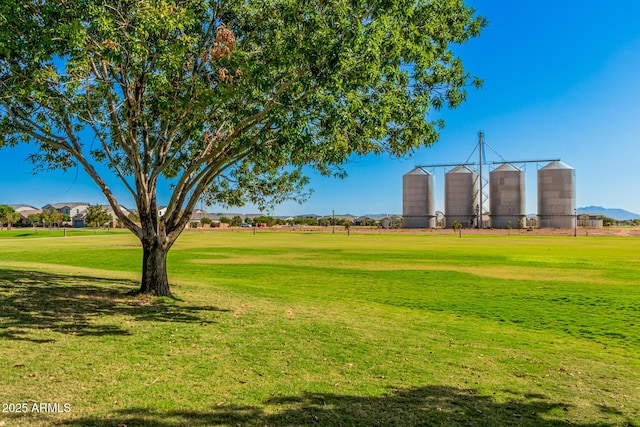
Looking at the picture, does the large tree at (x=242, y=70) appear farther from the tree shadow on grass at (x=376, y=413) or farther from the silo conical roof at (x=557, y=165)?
the silo conical roof at (x=557, y=165)

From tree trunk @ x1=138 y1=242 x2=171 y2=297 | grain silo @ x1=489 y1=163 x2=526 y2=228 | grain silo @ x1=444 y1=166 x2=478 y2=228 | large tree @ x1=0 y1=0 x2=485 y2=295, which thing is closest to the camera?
large tree @ x1=0 y1=0 x2=485 y2=295

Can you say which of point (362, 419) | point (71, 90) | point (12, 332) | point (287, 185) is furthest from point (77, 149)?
point (362, 419)

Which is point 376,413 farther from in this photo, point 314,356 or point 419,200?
point 419,200

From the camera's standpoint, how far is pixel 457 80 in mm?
13586

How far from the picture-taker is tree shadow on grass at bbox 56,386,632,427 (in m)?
6.01

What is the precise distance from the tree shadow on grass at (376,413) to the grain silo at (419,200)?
4637 inches

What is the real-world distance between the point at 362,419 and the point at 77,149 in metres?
13.6

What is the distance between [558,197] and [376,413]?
120681mm

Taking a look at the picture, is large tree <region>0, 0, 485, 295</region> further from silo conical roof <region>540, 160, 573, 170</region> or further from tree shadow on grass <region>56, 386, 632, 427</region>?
silo conical roof <region>540, 160, 573, 170</region>

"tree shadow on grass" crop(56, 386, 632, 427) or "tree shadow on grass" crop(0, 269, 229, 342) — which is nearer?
"tree shadow on grass" crop(56, 386, 632, 427)

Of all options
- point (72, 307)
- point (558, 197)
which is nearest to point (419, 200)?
point (558, 197)

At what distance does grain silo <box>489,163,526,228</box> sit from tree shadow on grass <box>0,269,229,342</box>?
111 m

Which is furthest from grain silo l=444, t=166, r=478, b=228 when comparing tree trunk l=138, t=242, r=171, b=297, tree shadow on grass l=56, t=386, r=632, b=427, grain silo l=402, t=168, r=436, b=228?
tree shadow on grass l=56, t=386, r=632, b=427

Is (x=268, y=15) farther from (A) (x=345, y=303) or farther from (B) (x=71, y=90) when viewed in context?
(A) (x=345, y=303)
